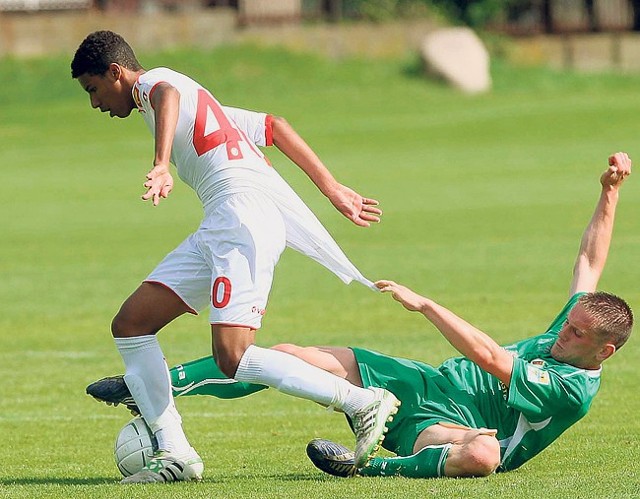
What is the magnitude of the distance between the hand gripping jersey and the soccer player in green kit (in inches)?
21.1

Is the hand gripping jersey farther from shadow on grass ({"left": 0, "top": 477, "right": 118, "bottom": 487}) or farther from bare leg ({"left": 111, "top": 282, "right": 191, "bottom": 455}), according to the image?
shadow on grass ({"left": 0, "top": 477, "right": 118, "bottom": 487})

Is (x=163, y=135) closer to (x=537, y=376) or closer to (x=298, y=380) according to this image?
(x=298, y=380)

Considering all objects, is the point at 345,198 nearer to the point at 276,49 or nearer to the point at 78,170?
the point at 78,170

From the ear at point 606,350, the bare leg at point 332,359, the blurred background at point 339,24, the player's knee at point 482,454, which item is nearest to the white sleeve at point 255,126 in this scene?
the bare leg at point 332,359

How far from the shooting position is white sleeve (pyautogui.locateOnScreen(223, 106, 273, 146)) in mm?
8016

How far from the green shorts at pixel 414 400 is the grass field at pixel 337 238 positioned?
0.42 m

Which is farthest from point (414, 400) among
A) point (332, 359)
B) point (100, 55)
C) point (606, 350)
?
point (100, 55)

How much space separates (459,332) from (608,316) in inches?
30.6

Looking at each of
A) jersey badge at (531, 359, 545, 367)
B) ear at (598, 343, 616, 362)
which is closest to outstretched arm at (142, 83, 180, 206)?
jersey badge at (531, 359, 545, 367)

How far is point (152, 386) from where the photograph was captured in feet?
25.2

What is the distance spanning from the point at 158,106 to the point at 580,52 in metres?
42.3

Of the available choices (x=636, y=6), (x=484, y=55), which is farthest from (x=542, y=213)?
(x=636, y=6)

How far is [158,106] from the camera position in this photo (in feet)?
24.0

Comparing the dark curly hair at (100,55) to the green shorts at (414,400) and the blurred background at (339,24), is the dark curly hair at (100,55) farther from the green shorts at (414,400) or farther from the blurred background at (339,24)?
the blurred background at (339,24)
